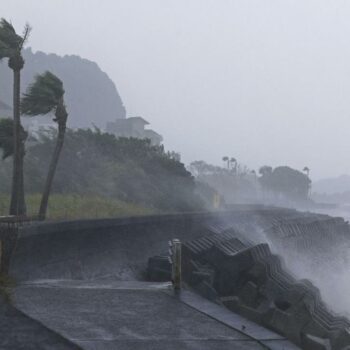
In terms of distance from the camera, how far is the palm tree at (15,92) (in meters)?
14.6

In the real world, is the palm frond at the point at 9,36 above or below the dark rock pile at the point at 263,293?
above

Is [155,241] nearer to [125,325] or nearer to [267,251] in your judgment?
[267,251]

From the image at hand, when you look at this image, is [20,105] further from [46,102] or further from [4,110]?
[4,110]

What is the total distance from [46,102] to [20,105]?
0.83m

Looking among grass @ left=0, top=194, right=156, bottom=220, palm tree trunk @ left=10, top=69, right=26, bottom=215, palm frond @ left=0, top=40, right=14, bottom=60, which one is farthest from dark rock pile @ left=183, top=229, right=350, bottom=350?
palm frond @ left=0, top=40, right=14, bottom=60

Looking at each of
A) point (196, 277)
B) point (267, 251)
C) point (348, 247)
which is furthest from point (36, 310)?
point (348, 247)

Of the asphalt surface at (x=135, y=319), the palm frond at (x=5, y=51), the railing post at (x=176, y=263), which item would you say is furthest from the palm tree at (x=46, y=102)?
the railing post at (x=176, y=263)

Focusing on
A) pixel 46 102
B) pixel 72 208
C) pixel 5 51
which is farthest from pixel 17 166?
pixel 72 208

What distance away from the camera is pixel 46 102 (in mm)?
15625

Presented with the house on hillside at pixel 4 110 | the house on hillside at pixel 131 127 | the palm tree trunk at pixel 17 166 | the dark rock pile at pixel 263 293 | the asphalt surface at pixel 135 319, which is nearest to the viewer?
the asphalt surface at pixel 135 319

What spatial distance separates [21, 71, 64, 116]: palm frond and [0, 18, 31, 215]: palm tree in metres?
0.44

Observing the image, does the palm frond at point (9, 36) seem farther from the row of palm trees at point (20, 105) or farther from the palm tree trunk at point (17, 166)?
the palm tree trunk at point (17, 166)

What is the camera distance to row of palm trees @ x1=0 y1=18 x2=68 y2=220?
14805 millimetres

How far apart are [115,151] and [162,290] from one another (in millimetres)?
26857
